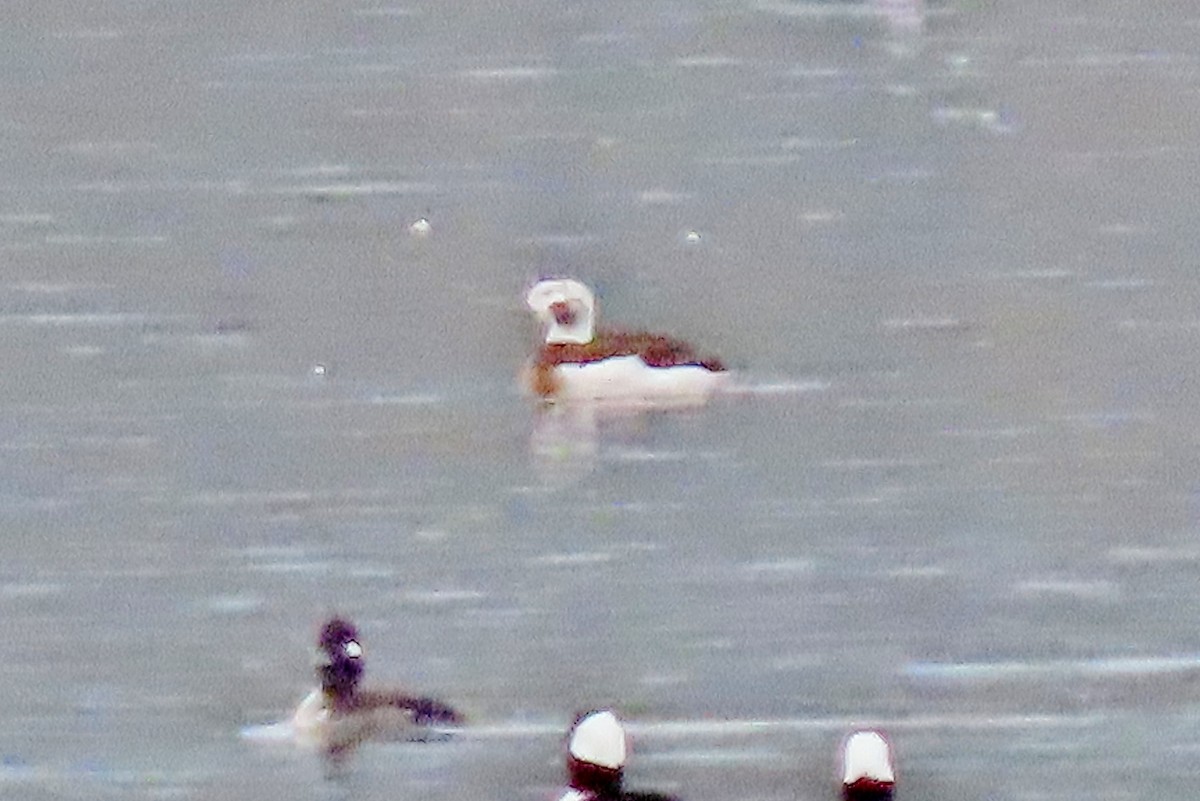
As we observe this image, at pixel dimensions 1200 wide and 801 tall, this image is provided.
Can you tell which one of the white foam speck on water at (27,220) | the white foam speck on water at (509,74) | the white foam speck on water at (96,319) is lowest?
the white foam speck on water at (96,319)

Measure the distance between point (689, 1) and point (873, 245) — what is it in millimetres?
150

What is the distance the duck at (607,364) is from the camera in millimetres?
778

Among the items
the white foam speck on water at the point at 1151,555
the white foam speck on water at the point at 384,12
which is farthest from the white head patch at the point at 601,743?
the white foam speck on water at the point at 384,12

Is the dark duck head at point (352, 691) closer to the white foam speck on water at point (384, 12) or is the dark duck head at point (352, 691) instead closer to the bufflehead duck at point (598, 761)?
the bufflehead duck at point (598, 761)

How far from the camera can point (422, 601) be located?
2.56 feet

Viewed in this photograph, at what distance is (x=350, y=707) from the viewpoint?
776 millimetres

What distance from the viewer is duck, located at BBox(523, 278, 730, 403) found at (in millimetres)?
778

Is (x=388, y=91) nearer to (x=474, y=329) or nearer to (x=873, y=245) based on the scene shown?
(x=474, y=329)

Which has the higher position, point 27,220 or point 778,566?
point 27,220

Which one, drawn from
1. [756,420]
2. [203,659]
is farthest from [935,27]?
[203,659]

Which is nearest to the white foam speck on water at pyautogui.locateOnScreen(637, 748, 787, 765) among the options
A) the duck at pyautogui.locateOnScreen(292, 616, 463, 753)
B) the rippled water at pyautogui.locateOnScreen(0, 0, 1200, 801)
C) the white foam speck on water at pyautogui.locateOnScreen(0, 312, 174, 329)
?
the rippled water at pyautogui.locateOnScreen(0, 0, 1200, 801)

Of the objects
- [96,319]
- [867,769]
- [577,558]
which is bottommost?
[867,769]

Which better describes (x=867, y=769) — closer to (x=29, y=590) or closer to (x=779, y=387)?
(x=779, y=387)

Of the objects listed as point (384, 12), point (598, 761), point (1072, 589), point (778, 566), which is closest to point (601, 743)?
point (598, 761)
